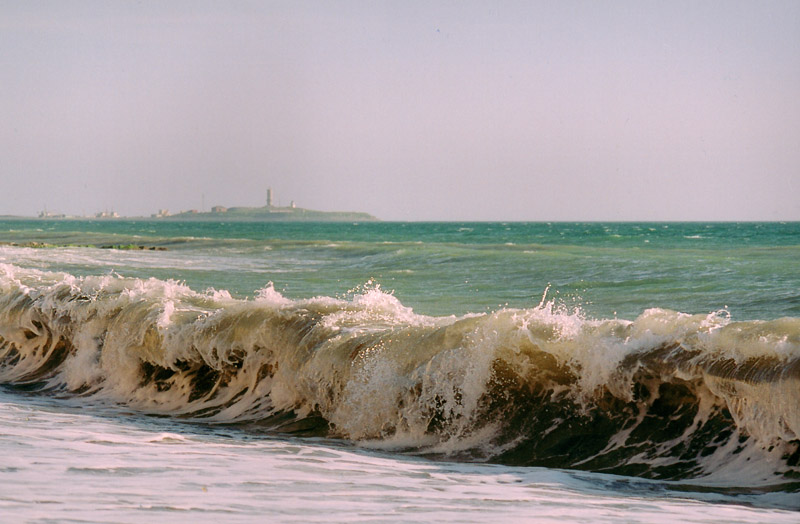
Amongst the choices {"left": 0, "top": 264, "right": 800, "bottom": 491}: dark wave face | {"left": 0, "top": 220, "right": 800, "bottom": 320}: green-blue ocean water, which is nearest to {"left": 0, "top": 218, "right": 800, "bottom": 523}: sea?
{"left": 0, "top": 264, "right": 800, "bottom": 491}: dark wave face

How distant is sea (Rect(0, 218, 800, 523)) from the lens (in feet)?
16.0

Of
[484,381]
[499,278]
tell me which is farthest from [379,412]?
[499,278]

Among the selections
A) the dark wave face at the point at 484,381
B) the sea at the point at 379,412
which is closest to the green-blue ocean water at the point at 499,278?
the dark wave face at the point at 484,381

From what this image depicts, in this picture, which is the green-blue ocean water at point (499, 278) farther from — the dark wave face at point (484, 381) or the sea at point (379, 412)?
the sea at point (379, 412)

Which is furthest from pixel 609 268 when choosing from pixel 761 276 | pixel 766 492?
pixel 766 492

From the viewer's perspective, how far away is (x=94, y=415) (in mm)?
8492

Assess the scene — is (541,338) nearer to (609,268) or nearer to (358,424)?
(358,424)

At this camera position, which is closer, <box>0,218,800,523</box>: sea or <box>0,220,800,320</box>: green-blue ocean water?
<box>0,218,800,523</box>: sea

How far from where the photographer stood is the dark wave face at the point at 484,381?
6.29m

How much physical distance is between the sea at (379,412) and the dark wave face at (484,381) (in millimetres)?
18

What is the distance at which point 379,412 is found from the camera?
764 cm

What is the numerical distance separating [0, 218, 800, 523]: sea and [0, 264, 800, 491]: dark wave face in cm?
2

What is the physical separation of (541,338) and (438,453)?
4.52 ft

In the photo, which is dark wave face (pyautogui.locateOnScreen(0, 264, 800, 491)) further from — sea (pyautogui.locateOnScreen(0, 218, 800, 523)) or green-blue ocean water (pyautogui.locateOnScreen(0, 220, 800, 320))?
green-blue ocean water (pyautogui.locateOnScreen(0, 220, 800, 320))
